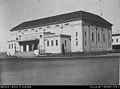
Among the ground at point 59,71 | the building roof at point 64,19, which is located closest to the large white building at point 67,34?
the building roof at point 64,19

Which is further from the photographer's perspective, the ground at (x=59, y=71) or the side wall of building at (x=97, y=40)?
the side wall of building at (x=97, y=40)

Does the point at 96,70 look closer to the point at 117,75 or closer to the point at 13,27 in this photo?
the point at 117,75

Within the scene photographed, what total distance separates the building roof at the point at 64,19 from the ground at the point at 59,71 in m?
0.48

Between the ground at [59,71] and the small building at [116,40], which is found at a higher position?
the small building at [116,40]

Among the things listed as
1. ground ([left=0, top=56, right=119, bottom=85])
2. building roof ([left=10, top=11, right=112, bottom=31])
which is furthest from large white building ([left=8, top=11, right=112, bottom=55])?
ground ([left=0, top=56, right=119, bottom=85])

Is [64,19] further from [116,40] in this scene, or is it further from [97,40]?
[116,40]

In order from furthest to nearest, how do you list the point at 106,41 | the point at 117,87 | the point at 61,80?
the point at 106,41 → the point at 61,80 → the point at 117,87

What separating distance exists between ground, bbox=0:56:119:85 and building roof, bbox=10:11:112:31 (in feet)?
1.58

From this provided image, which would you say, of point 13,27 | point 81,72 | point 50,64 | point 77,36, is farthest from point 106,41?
point 13,27

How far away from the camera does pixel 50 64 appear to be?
6.20ft

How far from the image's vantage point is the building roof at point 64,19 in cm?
186

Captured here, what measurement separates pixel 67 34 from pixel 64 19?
232mm

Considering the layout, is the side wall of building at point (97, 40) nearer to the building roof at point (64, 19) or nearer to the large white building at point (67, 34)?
the large white building at point (67, 34)

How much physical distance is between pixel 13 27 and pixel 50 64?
0.76m
